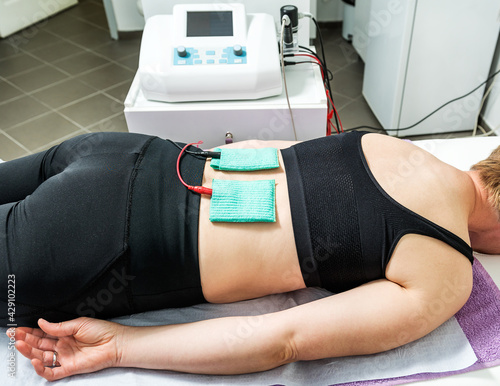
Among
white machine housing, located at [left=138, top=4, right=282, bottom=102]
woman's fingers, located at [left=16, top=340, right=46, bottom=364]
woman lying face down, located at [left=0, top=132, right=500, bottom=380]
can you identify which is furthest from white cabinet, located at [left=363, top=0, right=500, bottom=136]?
woman's fingers, located at [left=16, top=340, right=46, bottom=364]

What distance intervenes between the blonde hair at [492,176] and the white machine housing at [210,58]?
66 cm

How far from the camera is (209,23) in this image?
60.2 inches

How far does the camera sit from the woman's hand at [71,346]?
3.16ft

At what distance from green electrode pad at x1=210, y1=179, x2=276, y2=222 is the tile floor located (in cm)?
149

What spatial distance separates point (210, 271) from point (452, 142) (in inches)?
40.7

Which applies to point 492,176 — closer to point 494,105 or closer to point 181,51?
point 181,51

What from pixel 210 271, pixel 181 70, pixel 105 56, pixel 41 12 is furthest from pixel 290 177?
pixel 41 12

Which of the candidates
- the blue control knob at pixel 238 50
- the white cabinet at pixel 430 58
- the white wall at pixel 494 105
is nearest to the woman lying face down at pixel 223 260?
the blue control knob at pixel 238 50

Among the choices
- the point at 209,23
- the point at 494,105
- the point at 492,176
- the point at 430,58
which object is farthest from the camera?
the point at 494,105

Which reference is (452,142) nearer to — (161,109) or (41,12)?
(161,109)

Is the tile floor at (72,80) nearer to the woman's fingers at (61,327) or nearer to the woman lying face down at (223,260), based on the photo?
the woman lying face down at (223,260)

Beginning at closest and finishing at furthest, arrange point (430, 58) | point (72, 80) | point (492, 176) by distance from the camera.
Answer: point (492, 176) → point (430, 58) → point (72, 80)

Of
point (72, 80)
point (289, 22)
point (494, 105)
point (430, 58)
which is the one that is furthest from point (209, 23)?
point (72, 80)

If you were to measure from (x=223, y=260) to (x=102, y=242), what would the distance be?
0.84ft
